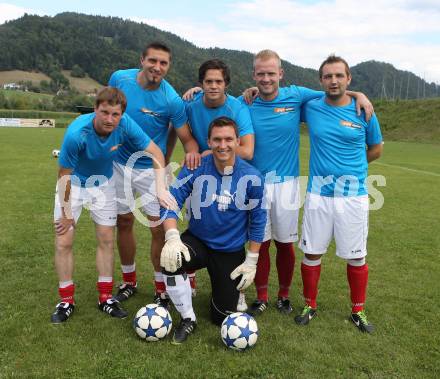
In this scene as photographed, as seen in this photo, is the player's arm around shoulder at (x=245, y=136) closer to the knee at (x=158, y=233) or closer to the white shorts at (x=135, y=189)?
the white shorts at (x=135, y=189)

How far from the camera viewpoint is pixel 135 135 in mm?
4457

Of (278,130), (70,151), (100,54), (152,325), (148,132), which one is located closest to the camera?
(152,325)

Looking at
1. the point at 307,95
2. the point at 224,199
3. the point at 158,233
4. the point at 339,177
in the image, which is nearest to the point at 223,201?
the point at 224,199

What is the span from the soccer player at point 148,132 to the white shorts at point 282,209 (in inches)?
36.1

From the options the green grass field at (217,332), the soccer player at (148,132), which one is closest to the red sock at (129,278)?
the soccer player at (148,132)

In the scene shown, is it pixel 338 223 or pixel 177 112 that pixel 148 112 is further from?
pixel 338 223

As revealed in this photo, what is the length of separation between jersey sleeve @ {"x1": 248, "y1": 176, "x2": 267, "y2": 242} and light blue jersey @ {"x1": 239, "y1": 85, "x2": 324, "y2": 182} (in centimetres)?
36

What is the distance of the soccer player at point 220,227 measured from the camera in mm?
4312

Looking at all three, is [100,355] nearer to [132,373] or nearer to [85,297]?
[132,373]

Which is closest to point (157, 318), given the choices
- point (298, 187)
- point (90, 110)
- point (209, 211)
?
point (209, 211)

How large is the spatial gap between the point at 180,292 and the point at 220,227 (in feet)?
2.48

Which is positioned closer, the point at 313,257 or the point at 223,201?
the point at 223,201

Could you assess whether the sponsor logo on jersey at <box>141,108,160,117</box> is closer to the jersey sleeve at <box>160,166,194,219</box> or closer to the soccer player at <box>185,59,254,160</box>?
the soccer player at <box>185,59,254,160</box>

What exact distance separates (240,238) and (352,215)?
1155 mm
